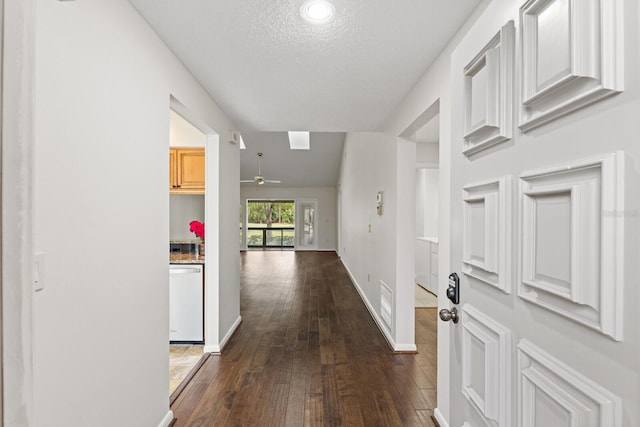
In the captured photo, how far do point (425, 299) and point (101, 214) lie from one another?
4.76m

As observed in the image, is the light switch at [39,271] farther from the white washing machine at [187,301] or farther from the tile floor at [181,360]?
the white washing machine at [187,301]

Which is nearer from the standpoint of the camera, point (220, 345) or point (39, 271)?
point (39, 271)

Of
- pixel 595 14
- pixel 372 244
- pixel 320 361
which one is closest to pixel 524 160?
pixel 595 14

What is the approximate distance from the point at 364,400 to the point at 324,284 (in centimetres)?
394

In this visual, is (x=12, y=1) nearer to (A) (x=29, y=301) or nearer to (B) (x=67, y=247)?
(A) (x=29, y=301)

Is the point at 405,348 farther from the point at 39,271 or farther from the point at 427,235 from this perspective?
the point at 427,235

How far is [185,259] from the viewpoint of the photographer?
334 centimetres

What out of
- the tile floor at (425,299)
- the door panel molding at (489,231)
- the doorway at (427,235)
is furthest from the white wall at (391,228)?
the door panel molding at (489,231)

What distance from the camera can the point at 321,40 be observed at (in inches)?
76.2

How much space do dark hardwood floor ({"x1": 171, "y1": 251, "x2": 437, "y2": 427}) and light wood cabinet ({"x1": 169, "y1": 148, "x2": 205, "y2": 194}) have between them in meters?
1.68

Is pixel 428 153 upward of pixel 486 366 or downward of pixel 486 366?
upward

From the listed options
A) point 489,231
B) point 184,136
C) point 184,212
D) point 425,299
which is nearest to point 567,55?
point 489,231

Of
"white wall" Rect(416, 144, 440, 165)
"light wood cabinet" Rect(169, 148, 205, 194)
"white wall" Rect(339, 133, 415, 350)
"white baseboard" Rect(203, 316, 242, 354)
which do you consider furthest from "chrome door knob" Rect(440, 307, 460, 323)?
"white wall" Rect(416, 144, 440, 165)

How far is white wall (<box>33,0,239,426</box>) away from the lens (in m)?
1.12
